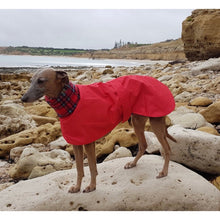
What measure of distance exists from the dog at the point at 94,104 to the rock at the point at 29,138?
3.25 m

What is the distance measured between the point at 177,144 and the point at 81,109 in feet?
7.17

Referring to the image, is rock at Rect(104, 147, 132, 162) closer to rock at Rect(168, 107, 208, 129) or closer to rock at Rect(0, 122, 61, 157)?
rock at Rect(168, 107, 208, 129)

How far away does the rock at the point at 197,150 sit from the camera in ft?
14.4

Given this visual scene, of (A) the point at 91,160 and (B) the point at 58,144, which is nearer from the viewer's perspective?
(A) the point at 91,160

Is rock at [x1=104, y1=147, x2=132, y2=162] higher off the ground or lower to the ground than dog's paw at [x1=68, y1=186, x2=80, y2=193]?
lower

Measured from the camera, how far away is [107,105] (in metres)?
3.58

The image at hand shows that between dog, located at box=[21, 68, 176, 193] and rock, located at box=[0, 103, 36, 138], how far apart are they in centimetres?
456

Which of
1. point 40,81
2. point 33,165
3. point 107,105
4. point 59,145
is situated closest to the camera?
point 40,81

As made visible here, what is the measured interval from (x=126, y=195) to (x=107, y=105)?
1316 millimetres

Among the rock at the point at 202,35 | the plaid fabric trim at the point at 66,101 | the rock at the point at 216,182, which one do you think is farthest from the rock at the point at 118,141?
the rock at the point at 202,35

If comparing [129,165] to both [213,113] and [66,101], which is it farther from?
[213,113]

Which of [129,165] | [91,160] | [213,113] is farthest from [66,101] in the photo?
[213,113]

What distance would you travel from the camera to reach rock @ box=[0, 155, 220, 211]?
3471mm

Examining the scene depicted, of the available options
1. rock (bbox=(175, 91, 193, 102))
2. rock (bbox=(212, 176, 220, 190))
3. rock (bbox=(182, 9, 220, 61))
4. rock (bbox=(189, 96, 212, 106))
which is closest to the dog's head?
rock (bbox=(212, 176, 220, 190))
